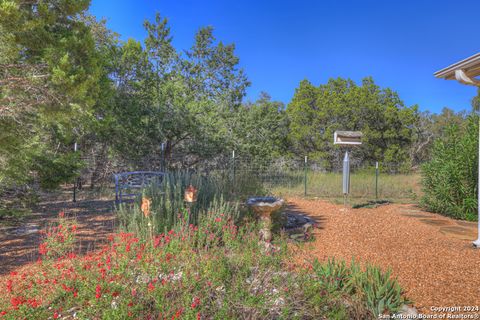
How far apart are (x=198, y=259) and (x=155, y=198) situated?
170 centimetres

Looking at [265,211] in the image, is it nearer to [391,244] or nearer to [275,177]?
[391,244]

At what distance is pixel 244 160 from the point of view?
1102cm

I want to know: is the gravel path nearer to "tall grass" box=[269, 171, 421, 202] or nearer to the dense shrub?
the dense shrub

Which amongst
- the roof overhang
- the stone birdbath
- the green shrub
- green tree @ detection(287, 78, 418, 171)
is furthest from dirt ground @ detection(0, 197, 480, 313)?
green tree @ detection(287, 78, 418, 171)

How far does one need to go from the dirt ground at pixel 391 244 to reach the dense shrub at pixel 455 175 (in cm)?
31

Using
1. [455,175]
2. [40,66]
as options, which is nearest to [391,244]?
[455,175]

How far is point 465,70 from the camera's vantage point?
3908mm

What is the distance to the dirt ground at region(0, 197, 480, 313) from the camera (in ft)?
8.02

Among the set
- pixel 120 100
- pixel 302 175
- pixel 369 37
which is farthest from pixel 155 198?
pixel 369 37

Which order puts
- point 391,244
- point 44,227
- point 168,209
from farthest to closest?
point 44,227, point 391,244, point 168,209

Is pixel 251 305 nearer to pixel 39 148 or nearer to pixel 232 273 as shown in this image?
pixel 232 273

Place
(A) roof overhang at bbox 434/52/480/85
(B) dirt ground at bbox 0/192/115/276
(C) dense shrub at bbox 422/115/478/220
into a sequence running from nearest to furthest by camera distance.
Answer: (B) dirt ground at bbox 0/192/115/276 < (A) roof overhang at bbox 434/52/480/85 < (C) dense shrub at bbox 422/115/478/220

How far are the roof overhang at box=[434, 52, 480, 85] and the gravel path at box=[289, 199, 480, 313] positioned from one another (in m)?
2.03

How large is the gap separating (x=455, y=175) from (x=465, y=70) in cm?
210
